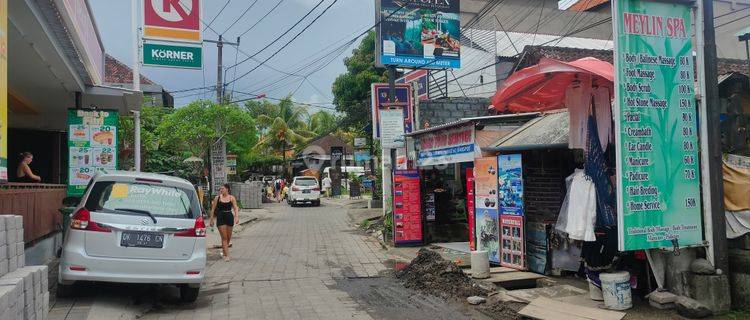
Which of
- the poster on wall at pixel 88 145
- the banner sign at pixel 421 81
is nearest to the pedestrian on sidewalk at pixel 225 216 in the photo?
the poster on wall at pixel 88 145

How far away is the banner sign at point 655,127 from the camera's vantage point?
6242 mm

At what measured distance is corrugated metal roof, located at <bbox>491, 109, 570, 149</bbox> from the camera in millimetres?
8562

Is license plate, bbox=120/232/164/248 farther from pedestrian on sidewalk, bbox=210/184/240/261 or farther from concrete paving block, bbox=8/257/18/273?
pedestrian on sidewalk, bbox=210/184/240/261

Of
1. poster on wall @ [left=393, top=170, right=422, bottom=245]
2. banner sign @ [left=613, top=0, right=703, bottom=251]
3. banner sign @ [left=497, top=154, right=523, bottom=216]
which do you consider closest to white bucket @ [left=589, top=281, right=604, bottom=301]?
banner sign @ [left=613, top=0, right=703, bottom=251]

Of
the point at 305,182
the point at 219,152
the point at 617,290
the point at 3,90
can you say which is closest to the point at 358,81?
the point at 305,182

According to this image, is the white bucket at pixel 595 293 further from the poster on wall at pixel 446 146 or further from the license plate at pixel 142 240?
the license plate at pixel 142 240

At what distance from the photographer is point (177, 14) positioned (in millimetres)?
11133

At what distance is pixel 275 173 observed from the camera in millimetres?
51375

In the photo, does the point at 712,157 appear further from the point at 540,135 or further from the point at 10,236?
the point at 10,236

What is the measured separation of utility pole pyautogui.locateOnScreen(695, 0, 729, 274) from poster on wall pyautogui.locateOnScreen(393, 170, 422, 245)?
698cm

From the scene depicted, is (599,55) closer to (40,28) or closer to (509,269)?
(509,269)

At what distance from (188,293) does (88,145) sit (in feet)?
14.9

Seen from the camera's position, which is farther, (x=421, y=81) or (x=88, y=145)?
(x=421, y=81)

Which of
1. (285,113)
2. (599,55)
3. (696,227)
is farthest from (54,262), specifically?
(285,113)
